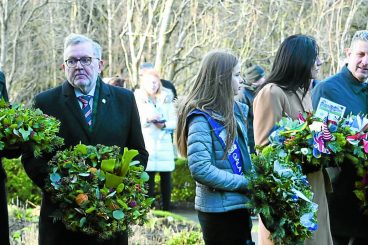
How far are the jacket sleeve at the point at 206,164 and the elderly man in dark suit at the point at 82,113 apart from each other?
38cm

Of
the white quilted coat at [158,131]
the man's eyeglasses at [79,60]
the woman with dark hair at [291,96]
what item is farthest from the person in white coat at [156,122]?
the man's eyeglasses at [79,60]

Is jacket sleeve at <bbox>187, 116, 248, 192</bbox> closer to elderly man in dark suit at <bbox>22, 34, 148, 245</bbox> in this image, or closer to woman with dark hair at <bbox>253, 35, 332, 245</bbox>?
elderly man in dark suit at <bbox>22, 34, 148, 245</bbox>

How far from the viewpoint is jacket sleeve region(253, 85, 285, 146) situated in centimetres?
563

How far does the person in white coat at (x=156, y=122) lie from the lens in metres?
10.8

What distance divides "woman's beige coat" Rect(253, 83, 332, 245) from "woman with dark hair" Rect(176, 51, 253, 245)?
0.30 metres

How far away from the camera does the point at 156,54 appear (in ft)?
56.1

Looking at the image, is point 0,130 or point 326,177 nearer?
point 0,130

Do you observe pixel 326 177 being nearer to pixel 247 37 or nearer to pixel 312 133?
pixel 312 133

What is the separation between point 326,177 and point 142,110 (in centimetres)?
529

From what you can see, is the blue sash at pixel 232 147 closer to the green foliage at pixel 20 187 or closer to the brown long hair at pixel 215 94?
the brown long hair at pixel 215 94

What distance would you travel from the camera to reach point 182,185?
1335 centimetres

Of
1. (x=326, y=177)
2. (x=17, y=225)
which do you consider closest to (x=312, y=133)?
(x=326, y=177)

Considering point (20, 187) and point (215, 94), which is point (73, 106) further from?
point (20, 187)

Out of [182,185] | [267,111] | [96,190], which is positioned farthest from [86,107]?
[182,185]
